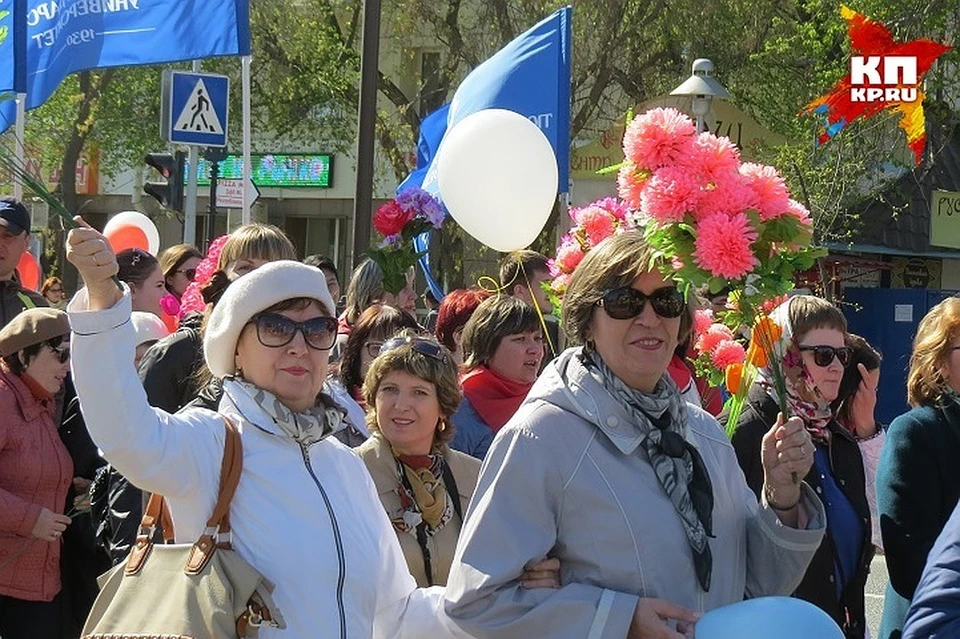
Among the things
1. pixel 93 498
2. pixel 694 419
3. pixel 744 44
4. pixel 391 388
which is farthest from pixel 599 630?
pixel 744 44

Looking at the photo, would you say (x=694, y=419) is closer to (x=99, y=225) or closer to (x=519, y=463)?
(x=519, y=463)

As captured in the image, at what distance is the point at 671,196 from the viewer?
3053mm

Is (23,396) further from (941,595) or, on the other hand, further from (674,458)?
(941,595)

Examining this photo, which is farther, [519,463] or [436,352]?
[436,352]

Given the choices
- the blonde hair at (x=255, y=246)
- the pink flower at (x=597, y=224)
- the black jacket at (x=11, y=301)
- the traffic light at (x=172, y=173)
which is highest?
the traffic light at (x=172, y=173)

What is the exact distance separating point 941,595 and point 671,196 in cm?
98

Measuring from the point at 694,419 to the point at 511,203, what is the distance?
3628mm

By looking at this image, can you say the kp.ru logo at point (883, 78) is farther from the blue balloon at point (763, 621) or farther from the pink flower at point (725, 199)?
the blue balloon at point (763, 621)

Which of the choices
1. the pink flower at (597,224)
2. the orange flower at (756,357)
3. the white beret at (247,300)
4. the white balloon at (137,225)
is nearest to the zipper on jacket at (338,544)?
the white beret at (247,300)

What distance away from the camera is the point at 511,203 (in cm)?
693

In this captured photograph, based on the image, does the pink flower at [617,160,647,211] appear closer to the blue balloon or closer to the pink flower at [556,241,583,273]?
the blue balloon

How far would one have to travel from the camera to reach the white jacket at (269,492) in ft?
10.2

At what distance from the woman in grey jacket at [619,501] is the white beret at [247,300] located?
0.69 m

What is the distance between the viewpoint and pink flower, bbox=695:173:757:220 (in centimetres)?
306
